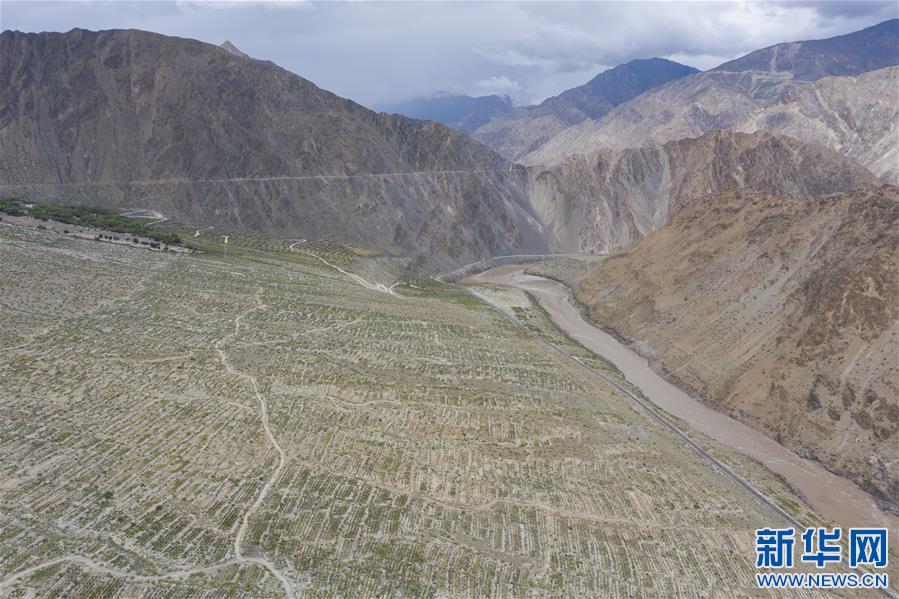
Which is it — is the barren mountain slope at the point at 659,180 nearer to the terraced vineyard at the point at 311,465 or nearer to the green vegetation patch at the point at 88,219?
the green vegetation patch at the point at 88,219

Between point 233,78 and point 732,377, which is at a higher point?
point 233,78

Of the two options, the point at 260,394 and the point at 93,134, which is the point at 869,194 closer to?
the point at 260,394

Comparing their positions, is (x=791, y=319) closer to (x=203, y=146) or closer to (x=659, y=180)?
(x=203, y=146)

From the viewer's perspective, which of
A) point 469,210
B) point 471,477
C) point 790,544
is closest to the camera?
point 790,544

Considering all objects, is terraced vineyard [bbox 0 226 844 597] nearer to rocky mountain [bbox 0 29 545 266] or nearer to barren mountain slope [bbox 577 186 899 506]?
barren mountain slope [bbox 577 186 899 506]

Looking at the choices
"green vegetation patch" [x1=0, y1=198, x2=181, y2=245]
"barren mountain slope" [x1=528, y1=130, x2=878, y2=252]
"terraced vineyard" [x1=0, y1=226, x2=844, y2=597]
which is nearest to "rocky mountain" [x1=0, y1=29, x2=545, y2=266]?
"green vegetation patch" [x1=0, y1=198, x2=181, y2=245]

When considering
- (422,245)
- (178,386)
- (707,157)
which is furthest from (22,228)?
(707,157)

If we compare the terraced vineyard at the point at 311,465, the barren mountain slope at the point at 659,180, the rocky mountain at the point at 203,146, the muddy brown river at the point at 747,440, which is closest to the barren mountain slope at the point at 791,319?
the muddy brown river at the point at 747,440

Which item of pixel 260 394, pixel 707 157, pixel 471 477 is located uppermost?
pixel 707 157
